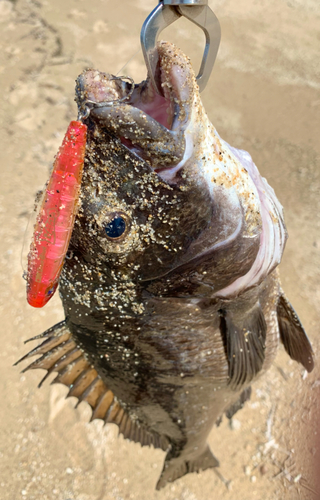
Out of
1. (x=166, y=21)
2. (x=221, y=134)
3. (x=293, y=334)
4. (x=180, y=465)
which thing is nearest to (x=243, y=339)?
(x=293, y=334)

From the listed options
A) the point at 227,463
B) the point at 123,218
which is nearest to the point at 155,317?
the point at 123,218

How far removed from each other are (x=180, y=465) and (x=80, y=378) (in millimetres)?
1114

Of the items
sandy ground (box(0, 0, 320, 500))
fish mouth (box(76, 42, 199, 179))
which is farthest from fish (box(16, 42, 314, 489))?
sandy ground (box(0, 0, 320, 500))

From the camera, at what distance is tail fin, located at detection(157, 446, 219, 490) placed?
272cm

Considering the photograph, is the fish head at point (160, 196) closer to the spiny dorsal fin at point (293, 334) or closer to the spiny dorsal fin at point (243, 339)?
the spiny dorsal fin at point (243, 339)

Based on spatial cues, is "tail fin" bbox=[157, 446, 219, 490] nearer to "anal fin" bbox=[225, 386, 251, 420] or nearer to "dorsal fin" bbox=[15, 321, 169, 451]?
"dorsal fin" bbox=[15, 321, 169, 451]

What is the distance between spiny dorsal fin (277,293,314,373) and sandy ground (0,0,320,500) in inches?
67.8

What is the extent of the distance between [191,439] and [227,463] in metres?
1.32

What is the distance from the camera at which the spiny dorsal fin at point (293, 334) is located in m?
2.21

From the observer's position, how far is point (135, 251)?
1417 millimetres

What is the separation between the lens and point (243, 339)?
1.84m

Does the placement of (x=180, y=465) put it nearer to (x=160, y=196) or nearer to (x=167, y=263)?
(x=167, y=263)

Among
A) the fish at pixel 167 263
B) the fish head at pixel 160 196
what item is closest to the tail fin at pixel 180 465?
the fish at pixel 167 263

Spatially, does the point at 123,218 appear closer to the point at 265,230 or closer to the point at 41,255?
the point at 41,255
